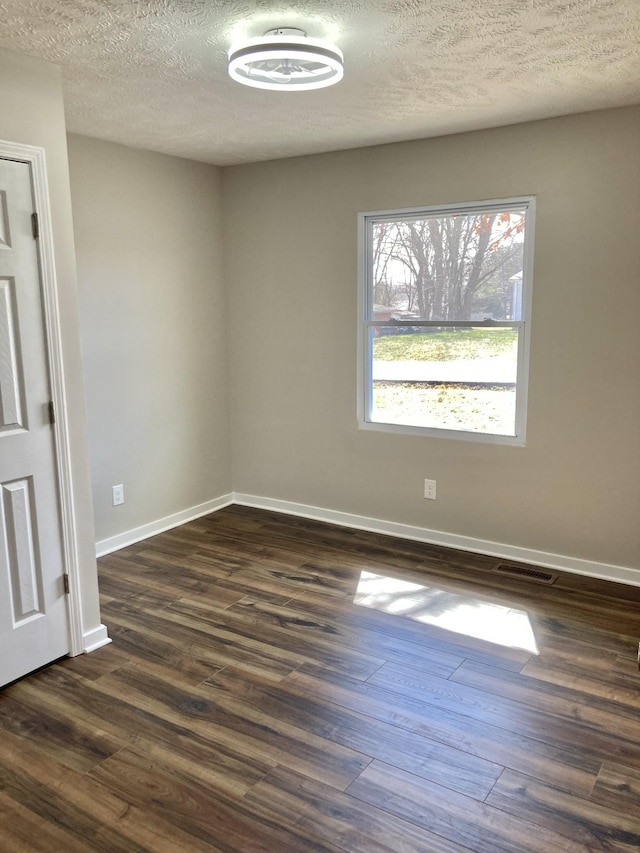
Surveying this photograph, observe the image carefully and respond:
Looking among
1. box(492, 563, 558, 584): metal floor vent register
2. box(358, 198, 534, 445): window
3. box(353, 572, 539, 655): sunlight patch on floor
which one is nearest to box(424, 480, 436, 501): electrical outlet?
box(358, 198, 534, 445): window

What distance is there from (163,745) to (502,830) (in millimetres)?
1145

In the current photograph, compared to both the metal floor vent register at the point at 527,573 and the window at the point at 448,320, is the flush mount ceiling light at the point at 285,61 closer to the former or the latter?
the window at the point at 448,320

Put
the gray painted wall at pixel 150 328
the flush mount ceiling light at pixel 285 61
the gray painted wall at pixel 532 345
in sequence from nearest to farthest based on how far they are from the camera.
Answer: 1. the flush mount ceiling light at pixel 285 61
2. the gray painted wall at pixel 532 345
3. the gray painted wall at pixel 150 328

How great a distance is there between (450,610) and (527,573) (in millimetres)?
674

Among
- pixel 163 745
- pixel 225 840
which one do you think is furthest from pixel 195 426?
pixel 225 840

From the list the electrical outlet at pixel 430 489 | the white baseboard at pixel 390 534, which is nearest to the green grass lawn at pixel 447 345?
the electrical outlet at pixel 430 489

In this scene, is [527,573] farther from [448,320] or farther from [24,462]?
[24,462]

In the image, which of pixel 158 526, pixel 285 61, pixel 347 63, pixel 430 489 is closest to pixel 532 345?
pixel 430 489

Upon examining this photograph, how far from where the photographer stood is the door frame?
8.41 ft

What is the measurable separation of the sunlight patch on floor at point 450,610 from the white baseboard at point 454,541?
2.06 feet

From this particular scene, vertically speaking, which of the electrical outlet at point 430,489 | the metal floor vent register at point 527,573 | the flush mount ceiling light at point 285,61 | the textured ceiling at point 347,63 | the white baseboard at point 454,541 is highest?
the textured ceiling at point 347,63

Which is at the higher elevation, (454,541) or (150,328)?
(150,328)

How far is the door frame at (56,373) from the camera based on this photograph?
2.56m

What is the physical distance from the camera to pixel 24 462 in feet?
8.68
